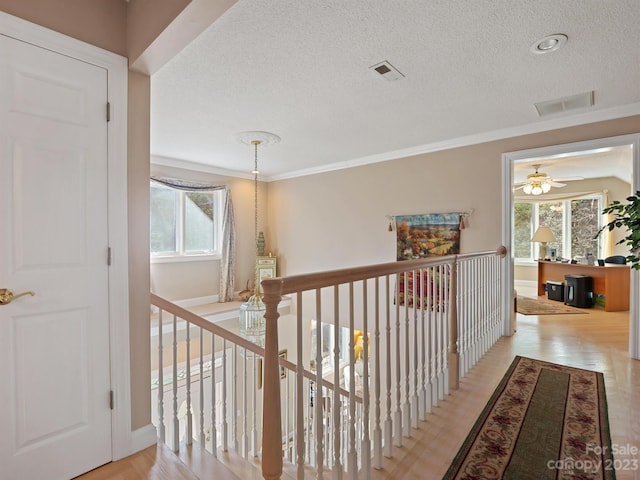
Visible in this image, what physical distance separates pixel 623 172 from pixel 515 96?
16.4ft

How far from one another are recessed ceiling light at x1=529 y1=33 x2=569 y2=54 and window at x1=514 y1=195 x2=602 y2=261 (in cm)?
601

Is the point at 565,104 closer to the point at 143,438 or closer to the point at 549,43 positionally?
the point at 549,43

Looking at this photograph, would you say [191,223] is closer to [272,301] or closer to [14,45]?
[14,45]

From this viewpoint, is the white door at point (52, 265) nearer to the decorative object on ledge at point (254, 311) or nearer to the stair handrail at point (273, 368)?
the stair handrail at point (273, 368)

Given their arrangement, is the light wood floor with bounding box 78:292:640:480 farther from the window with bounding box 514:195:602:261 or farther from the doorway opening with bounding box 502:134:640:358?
the window with bounding box 514:195:602:261

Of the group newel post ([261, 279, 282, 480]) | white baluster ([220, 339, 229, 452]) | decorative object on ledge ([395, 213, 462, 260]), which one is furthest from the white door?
decorative object on ledge ([395, 213, 462, 260])

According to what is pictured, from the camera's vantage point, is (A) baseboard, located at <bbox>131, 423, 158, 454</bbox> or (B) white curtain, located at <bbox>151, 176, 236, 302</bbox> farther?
(B) white curtain, located at <bbox>151, 176, 236, 302</bbox>

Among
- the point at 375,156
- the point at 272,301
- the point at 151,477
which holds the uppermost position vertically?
the point at 375,156

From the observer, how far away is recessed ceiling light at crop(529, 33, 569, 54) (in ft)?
6.72

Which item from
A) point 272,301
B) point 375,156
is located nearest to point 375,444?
point 272,301

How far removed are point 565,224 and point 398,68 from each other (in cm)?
713

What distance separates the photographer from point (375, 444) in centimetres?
167

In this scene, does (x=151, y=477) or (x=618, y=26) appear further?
(x=618, y=26)

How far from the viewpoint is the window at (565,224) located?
6980mm
